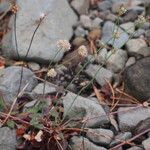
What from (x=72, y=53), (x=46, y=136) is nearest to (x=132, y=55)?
(x=72, y=53)

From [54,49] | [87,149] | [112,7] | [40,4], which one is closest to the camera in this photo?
[87,149]

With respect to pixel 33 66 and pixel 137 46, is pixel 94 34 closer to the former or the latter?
pixel 137 46

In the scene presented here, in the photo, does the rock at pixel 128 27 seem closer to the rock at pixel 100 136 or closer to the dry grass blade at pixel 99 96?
the dry grass blade at pixel 99 96

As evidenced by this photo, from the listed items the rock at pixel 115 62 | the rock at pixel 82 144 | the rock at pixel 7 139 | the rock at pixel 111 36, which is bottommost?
the rock at pixel 82 144

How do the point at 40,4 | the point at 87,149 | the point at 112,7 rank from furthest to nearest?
the point at 112,7 < the point at 40,4 < the point at 87,149

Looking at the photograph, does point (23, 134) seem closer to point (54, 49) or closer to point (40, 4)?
point (54, 49)

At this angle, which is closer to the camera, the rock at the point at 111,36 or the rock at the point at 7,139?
the rock at the point at 7,139

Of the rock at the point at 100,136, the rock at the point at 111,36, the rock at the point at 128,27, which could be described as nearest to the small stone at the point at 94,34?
the rock at the point at 111,36
